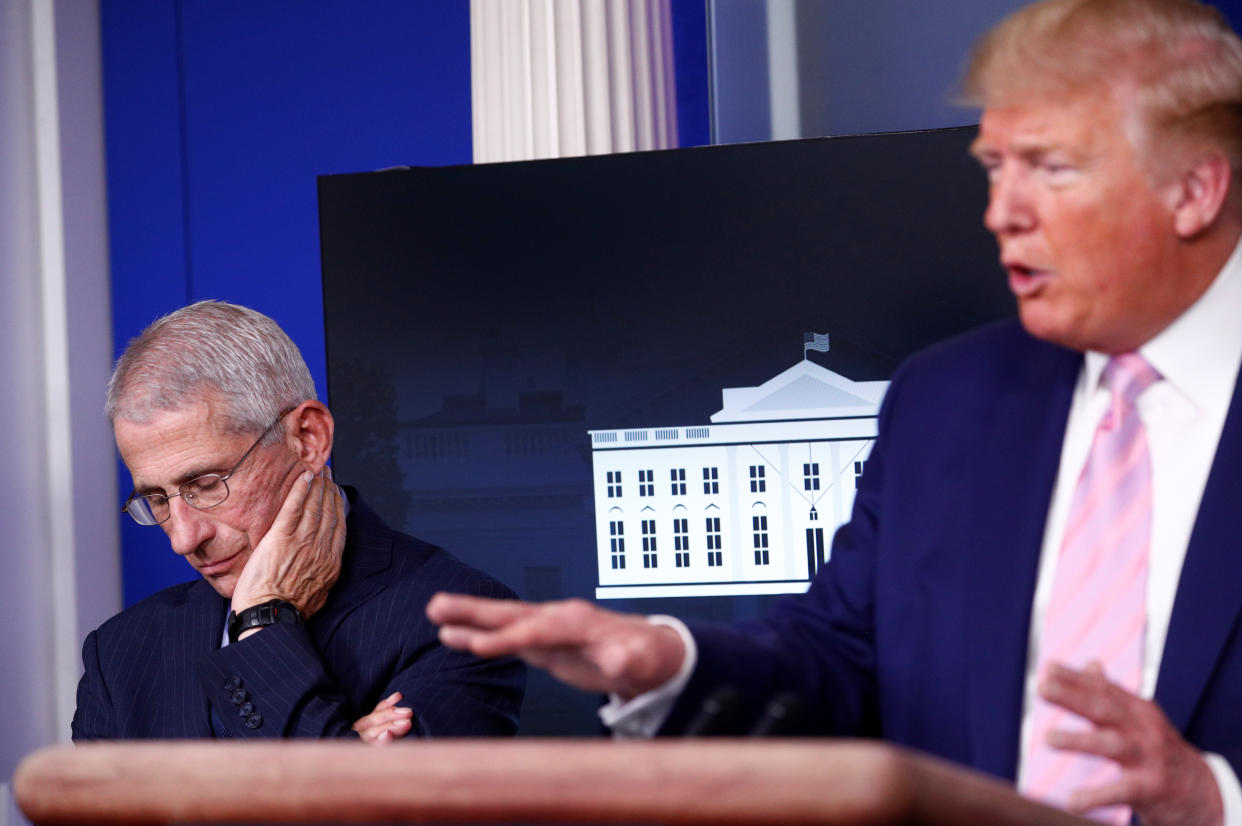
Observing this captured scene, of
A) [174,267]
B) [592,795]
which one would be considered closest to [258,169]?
[174,267]

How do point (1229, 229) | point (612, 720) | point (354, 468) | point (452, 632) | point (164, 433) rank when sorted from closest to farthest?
point (452, 632), point (612, 720), point (1229, 229), point (164, 433), point (354, 468)

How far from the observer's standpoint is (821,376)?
9.41 ft

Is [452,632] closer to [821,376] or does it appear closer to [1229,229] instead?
[1229,229]

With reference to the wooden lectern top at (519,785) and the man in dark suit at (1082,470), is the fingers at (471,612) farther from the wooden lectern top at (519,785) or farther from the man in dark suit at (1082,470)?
the wooden lectern top at (519,785)

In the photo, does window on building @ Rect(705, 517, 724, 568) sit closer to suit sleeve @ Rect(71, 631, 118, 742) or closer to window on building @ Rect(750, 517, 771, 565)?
window on building @ Rect(750, 517, 771, 565)

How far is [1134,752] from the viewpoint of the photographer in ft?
3.44

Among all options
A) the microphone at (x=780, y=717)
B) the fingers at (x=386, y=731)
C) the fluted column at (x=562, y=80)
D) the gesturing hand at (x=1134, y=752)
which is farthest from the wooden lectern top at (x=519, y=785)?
the fluted column at (x=562, y=80)

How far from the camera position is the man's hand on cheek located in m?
2.32

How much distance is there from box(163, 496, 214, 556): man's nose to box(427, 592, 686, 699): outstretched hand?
131 centimetres

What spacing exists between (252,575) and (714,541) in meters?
1.03

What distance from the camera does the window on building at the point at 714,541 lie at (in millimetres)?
2922

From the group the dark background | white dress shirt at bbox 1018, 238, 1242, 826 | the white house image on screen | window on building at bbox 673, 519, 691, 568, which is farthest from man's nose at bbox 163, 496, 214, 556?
white dress shirt at bbox 1018, 238, 1242, 826

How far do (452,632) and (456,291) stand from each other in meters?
2.01

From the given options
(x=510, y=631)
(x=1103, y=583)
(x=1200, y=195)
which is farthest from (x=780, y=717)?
(x=1200, y=195)
